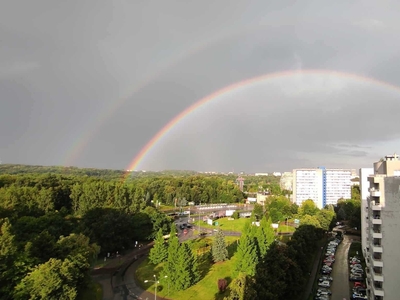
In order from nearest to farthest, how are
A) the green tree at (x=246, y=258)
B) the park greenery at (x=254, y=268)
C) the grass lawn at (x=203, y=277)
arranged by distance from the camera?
the park greenery at (x=254, y=268) → the grass lawn at (x=203, y=277) → the green tree at (x=246, y=258)

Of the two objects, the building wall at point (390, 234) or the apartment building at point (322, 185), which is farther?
the apartment building at point (322, 185)

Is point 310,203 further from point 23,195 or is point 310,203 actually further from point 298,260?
point 23,195

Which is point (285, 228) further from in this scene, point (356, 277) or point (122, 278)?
point (122, 278)

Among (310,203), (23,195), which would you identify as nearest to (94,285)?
(23,195)

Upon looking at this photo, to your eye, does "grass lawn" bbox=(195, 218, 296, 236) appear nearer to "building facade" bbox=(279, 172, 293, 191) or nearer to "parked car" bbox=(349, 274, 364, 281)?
"parked car" bbox=(349, 274, 364, 281)

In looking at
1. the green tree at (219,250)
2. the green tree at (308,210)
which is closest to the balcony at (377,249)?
the green tree at (219,250)

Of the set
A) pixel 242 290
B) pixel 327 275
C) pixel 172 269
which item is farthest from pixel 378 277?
pixel 172 269

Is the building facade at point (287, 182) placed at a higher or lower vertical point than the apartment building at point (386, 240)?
higher

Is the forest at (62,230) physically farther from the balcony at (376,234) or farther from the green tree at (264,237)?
the balcony at (376,234)
